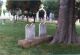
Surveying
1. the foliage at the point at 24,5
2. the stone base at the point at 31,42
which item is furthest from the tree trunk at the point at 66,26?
the foliage at the point at 24,5

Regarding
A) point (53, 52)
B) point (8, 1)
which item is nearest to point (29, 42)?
point (53, 52)

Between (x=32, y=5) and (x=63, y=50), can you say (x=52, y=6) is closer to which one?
(x=32, y=5)

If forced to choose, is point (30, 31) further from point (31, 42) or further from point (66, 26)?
point (66, 26)

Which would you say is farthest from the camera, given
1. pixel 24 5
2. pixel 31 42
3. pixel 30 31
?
pixel 24 5

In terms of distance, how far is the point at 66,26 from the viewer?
14297mm

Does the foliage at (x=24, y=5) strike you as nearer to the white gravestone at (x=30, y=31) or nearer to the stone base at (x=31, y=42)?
the white gravestone at (x=30, y=31)

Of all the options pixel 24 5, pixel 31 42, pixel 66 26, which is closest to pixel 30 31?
pixel 31 42

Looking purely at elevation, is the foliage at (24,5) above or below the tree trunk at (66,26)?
above

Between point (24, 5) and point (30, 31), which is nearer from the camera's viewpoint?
point (30, 31)

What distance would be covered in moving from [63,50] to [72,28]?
2060mm

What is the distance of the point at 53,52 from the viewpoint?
478 inches

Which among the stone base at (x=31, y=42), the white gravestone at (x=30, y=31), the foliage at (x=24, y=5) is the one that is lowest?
the stone base at (x=31, y=42)

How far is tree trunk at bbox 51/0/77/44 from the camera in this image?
14188 mm

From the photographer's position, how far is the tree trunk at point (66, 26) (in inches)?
559
